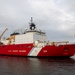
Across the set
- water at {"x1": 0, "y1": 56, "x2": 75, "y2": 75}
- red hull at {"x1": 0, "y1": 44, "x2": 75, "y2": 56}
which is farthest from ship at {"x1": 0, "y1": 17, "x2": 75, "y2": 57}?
water at {"x1": 0, "y1": 56, "x2": 75, "y2": 75}

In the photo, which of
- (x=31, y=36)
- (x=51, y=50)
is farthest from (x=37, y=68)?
(x=31, y=36)

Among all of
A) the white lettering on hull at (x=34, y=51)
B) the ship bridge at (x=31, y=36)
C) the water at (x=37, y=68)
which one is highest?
the ship bridge at (x=31, y=36)

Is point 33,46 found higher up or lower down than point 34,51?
higher up

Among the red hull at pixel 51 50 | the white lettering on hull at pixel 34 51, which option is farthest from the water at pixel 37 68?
the white lettering on hull at pixel 34 51

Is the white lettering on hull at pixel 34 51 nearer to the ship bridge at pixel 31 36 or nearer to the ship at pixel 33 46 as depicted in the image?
the ship at pixel 33 46

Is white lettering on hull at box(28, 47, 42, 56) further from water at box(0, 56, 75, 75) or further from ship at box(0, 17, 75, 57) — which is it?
water at box(0, 56, 75, 75)

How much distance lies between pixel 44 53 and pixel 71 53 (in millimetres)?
5104

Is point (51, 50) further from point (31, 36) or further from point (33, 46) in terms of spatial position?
point (31, 36)

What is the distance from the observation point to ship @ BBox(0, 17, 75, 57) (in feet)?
106

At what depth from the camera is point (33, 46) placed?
3403 centimetres

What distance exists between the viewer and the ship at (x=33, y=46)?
3222 cm

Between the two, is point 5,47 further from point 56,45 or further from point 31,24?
point 56,45

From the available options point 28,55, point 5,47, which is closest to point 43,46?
point 28,55

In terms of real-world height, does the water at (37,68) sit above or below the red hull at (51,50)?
below
